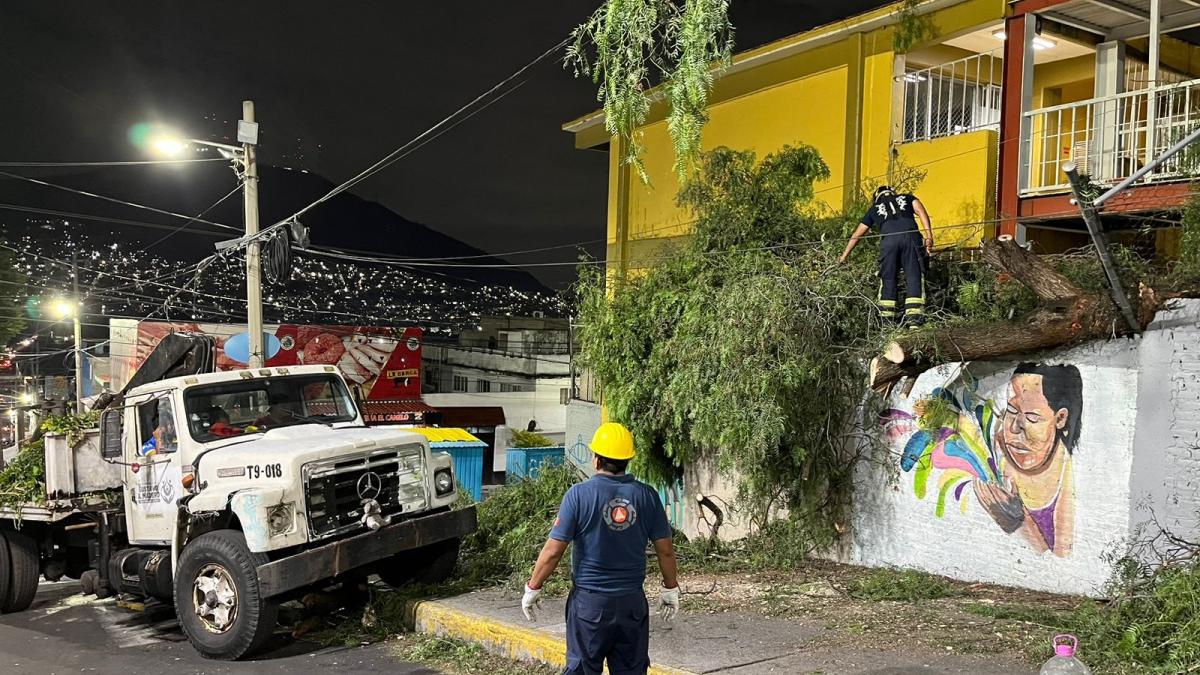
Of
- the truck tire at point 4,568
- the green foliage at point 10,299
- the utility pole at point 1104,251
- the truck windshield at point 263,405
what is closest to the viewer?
the utility pole at point 1104,251

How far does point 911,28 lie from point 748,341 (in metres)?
6.65

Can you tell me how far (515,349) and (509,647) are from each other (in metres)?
33.4

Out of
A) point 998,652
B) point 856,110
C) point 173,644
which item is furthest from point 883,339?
point 173,644

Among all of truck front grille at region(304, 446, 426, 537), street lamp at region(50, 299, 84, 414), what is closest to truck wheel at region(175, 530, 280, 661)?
truck front grille at region(304, 446, 426, 537)

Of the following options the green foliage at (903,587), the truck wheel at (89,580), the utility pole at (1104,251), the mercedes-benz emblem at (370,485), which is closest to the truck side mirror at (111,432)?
the truck wheel at (89,580)

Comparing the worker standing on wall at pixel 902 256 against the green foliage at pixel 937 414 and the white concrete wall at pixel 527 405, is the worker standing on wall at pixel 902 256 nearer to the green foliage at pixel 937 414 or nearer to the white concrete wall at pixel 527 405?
the green foliage at pixel 937 414

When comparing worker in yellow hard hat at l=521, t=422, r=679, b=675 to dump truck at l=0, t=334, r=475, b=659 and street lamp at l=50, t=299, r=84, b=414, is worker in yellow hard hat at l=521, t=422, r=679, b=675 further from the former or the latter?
street lamp at l=50, t=299, r=84, b=414

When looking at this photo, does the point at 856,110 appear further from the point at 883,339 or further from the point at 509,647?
the point at 509,647

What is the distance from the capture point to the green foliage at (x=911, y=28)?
488 inches

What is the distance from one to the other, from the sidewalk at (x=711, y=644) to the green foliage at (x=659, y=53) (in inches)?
145

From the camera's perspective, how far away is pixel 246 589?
720cm

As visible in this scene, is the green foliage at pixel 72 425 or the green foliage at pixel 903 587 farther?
the green foliage at pixel 72 425

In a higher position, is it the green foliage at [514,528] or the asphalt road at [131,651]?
the green foliage at [514,528]

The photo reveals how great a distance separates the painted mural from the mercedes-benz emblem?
4.75 m
